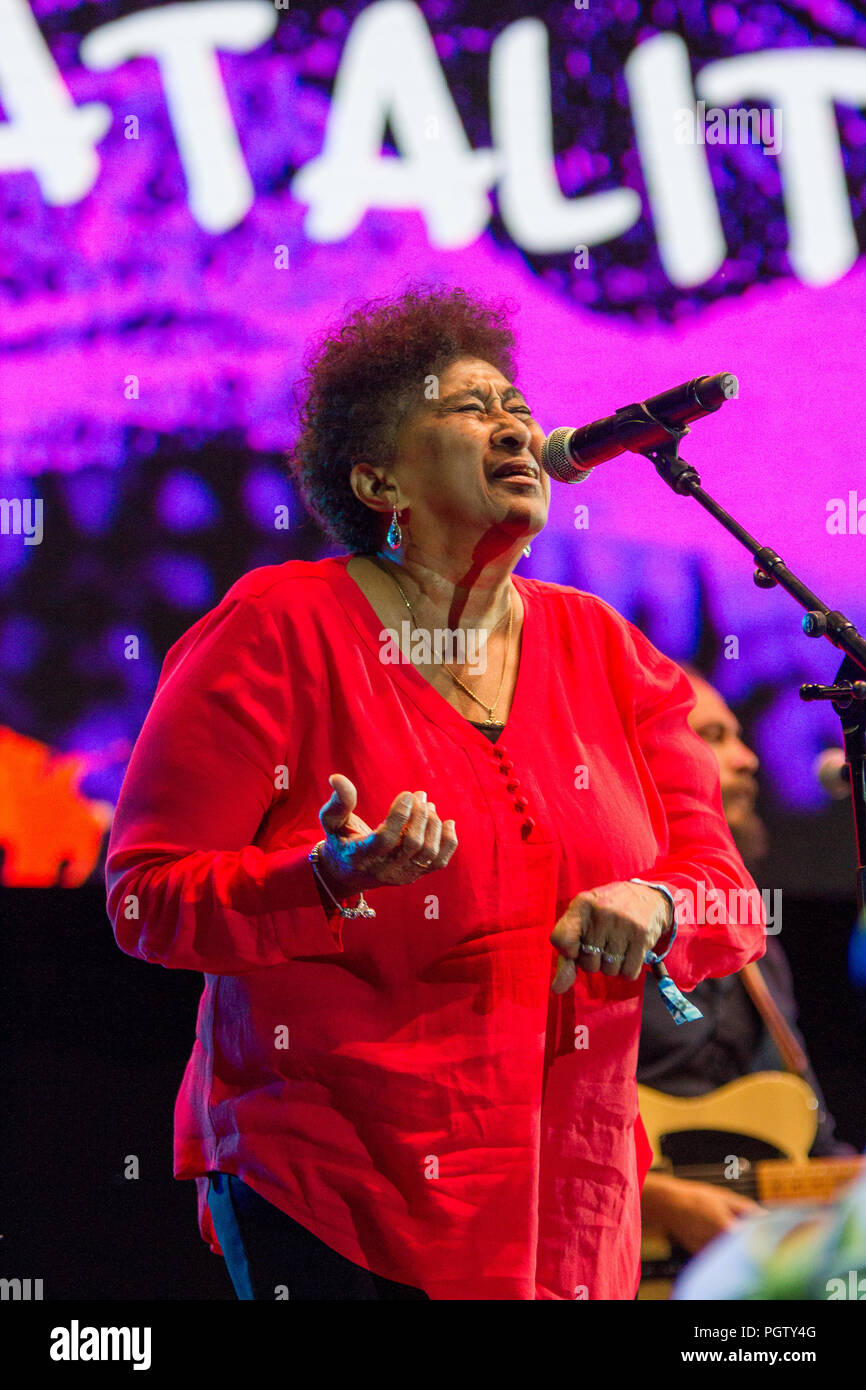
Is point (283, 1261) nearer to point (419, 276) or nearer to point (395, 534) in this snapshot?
point (395, 534)

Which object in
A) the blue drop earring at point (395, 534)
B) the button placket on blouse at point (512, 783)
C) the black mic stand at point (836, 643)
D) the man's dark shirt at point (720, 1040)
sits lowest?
the man's dark shirt at point (720, 1040)

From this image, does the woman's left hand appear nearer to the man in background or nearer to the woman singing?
the woman singing

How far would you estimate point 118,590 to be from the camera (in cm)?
268

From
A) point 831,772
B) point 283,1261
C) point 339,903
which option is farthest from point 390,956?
point 831,772

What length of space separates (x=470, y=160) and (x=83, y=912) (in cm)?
174

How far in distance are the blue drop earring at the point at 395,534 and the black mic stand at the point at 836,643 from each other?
1.45 feet

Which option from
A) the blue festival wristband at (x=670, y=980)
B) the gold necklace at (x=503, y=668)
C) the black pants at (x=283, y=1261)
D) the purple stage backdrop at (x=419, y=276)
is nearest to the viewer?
the blue festival wristband at (x=670, y=980)

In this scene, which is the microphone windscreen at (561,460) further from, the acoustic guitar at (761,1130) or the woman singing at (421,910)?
the acoustic guitar at (761,1130)

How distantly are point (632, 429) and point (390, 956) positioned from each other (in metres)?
0.84

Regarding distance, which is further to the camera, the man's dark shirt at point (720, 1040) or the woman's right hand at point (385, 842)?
the man's dark shirt at point (720, 1040)

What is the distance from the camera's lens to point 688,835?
2.05 meters

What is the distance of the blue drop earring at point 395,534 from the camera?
213cm

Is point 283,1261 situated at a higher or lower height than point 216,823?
lower

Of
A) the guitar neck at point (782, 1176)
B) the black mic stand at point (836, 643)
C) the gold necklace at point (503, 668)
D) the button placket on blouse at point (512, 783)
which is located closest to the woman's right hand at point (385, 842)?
the button placket on blouse at point (512, 783)
